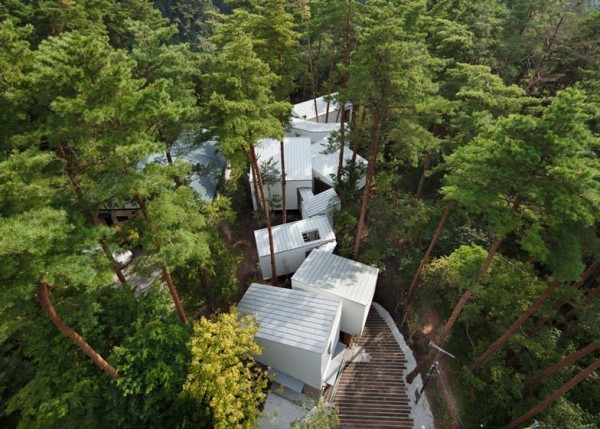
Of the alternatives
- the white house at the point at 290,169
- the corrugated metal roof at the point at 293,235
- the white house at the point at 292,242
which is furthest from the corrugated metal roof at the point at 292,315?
the white house at the point at 290,169

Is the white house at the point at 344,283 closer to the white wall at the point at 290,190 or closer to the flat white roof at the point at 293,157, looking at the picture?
the white wall at the point at 290,190

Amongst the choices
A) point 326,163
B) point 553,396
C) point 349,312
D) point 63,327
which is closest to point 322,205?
point 326,163

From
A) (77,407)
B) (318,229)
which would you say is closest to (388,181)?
(318,229)

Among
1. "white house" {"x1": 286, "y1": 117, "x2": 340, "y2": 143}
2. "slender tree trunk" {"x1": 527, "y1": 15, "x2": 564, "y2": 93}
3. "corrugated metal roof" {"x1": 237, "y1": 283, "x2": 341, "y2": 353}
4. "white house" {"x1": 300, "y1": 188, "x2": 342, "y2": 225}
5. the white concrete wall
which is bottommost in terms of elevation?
the white concrete wall

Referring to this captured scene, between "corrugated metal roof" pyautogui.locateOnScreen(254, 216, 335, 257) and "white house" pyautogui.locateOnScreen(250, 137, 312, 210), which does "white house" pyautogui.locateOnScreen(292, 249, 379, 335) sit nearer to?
"corrugated metal roof" pyautogui.locateOnScreen(254, 216, 335, 257)

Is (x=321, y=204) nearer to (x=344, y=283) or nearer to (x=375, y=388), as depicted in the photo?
(x=344, y=283)

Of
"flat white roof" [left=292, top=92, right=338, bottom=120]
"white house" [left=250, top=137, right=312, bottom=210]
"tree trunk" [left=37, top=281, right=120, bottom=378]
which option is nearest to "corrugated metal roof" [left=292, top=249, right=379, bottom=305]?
"white house" [left=250, top=137, right=312, bottom=210]
